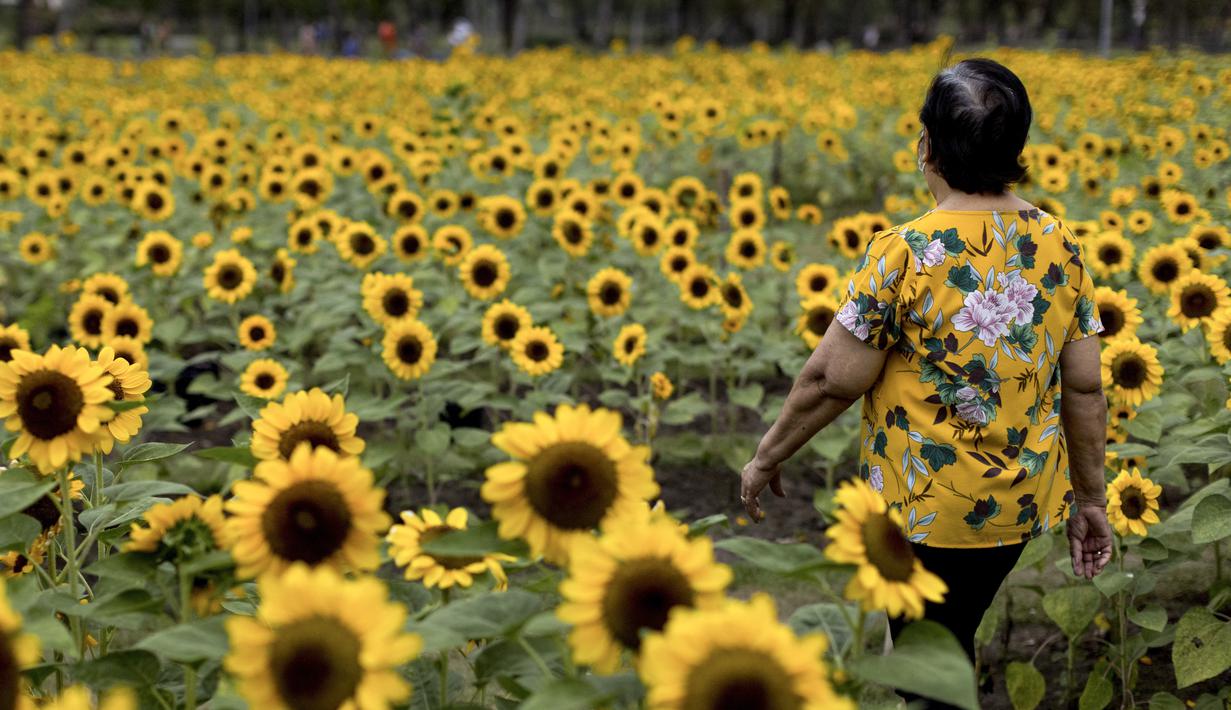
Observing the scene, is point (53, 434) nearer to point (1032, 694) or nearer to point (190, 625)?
point (190, 625)

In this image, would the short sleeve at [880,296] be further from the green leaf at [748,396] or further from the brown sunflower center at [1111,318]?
the green leaf at [748,396]

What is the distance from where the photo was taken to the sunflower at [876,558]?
5.05 feet

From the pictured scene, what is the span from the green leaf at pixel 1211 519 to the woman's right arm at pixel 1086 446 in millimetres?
235

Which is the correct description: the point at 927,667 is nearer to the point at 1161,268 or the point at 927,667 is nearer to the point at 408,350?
the point at 408,350

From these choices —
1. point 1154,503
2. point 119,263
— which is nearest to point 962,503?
point 1154,503

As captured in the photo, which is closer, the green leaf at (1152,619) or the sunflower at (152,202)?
the green leaf at (1152,619)

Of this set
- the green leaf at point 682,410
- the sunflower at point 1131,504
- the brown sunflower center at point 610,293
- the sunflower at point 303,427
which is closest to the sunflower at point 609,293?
the brown sunflower center at point 610,293

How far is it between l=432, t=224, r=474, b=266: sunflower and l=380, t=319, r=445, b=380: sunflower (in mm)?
1375

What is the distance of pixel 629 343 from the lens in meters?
5.10

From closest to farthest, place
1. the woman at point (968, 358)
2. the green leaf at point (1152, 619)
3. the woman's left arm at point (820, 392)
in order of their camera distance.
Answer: the woman at point (968, 358)
the woman's left arm at point (820, 392)
the green leaf at point (1152, 619)

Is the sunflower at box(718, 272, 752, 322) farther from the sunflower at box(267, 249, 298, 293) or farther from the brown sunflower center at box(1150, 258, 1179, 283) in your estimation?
the sunflower at box(267, 249, 298, 293)

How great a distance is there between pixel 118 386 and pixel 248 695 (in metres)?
1.10

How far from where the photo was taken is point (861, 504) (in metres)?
1.61

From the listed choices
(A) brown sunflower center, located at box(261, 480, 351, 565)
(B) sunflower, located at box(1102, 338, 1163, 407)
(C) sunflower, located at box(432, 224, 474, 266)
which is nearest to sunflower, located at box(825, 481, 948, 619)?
(A) brown sunflower center, located at box(261, 480, 351, 565)
